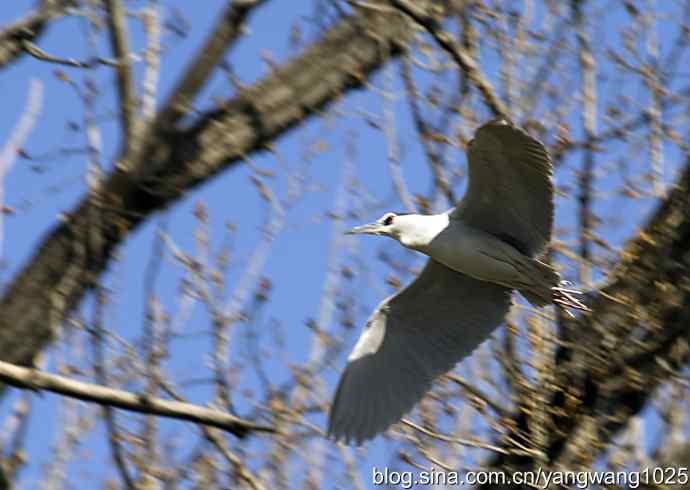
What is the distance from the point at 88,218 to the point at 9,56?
94cm

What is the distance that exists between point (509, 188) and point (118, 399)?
226 cm

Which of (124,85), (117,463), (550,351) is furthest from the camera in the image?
(124,85)

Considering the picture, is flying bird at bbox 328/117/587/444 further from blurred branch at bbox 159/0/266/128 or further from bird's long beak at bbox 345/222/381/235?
blurred branch at bbox 159/0/266/128

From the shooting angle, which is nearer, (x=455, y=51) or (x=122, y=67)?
(x=455, y=51)

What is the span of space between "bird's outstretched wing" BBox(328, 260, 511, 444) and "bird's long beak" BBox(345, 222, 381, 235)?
322mm

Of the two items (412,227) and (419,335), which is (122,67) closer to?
(412,227)

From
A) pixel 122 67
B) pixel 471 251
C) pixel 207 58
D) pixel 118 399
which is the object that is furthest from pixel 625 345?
pixel 122 67

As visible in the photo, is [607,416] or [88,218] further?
[88,218]

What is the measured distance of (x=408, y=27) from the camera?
7.83 m

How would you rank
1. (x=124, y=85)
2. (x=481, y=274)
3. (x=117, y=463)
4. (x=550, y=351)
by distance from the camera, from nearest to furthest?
1. (x=117, y=463)
2. (x=550, y=351)
3. (x=481, y=274)
4. (x=124, y=85)

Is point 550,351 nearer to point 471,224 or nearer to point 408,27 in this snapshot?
point 471,224

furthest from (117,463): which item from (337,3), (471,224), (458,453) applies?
(337,3)

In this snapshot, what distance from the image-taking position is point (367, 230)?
7414mm

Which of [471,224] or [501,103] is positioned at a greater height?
[501,103]
